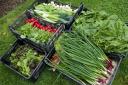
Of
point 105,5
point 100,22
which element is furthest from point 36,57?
point 105,5

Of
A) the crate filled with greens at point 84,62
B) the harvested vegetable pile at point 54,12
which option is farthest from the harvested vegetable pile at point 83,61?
the harvested vegetable pile at point 54,12

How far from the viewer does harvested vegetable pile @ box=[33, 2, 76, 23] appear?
16.4 ft

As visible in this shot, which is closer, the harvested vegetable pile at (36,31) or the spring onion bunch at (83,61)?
the spring onion bunch at (83,61)

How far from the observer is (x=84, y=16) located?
485 centimetres

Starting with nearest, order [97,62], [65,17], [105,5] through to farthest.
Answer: [97,62] → [65,17] → [105,5]

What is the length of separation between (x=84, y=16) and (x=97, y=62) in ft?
3.24

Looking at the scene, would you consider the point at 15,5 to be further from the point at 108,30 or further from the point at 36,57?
the point at 108,30

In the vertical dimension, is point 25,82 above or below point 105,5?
below

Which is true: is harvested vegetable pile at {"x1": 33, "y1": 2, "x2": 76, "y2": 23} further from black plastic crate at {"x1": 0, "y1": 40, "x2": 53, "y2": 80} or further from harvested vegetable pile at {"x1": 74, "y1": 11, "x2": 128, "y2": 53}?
black plastic crate at {"x1": 0, "y1": 40, "x2": 53, "y2": 80}

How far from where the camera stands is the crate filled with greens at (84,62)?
4227mm

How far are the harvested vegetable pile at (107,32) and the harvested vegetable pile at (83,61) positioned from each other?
12 cm

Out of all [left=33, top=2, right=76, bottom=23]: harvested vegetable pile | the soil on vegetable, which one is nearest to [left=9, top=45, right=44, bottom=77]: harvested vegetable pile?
[left=33, top=2, right=76, bottom=23]: harvested vegetable pile

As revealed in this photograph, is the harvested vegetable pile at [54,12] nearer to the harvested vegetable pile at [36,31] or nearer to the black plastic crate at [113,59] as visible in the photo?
the harvested vegetable pile at [36,31]

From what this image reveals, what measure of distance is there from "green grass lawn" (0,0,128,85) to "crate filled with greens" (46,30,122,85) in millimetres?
273
